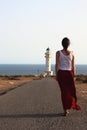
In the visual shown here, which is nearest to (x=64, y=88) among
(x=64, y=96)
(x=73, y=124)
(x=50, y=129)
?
(x=64, y=96)

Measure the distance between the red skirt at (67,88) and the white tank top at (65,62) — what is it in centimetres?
12

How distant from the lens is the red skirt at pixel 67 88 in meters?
13.1

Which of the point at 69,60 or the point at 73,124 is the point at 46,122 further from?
the point at 69,60

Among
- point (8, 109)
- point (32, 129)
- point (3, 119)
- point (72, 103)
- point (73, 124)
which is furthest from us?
point (8, 109)

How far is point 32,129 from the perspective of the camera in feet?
34.2

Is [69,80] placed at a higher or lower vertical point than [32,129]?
higher

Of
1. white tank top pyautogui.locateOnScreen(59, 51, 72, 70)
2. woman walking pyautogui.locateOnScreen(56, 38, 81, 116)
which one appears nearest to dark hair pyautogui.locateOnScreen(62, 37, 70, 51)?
woman walking pyautogui.locateOnScreen(56, 38, 81, 116)

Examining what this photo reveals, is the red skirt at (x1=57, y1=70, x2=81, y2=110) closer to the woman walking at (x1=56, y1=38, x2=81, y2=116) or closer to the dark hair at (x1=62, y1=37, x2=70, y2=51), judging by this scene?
the woman walking at (x1=56, y1=38, x2=81, y2=116)

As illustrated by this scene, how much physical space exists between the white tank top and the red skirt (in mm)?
123

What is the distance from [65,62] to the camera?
43.5 ft

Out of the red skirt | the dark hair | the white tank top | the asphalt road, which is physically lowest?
the asphalt road

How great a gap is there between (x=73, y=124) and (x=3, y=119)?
2053mm

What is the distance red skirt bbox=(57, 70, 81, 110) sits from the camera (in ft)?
43.0

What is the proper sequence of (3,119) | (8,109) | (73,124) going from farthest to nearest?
(8,109)
(3,119)
(73,124)
